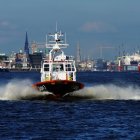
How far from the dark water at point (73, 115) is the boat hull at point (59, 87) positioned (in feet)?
3.48

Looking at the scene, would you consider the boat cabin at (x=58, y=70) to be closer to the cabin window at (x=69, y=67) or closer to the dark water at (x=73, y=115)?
the cabin window at (x=69, y=67)

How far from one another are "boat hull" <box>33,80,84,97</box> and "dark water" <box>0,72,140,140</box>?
1.06m

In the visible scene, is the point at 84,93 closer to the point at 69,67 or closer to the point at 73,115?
the point at 69,67

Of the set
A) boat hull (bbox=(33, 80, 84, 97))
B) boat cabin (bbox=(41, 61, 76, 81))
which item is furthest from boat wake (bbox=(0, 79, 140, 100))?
boat cabin (bbox=(41, 61, 76, 81))

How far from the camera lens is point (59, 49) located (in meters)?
72.4

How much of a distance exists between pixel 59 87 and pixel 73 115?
13.3 meters

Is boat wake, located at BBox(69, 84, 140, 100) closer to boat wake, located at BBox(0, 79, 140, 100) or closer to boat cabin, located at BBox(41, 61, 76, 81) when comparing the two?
boat wake, located at BBox(0, 79, 140, 100)

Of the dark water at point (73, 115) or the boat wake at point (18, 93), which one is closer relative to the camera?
the dark water at point (73, 115)

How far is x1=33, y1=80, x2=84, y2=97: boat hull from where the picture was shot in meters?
69.5

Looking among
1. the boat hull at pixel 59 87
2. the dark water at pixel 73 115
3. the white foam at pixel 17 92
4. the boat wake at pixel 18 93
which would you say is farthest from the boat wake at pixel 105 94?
the white foam at pixel 17 92

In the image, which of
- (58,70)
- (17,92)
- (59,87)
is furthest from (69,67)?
(17,92)

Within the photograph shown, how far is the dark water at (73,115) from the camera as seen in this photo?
44750 mm

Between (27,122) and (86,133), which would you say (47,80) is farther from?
(86,133)

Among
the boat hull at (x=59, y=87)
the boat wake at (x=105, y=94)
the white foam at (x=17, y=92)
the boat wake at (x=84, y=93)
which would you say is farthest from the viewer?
the boat wake at (x=105, y=94)
